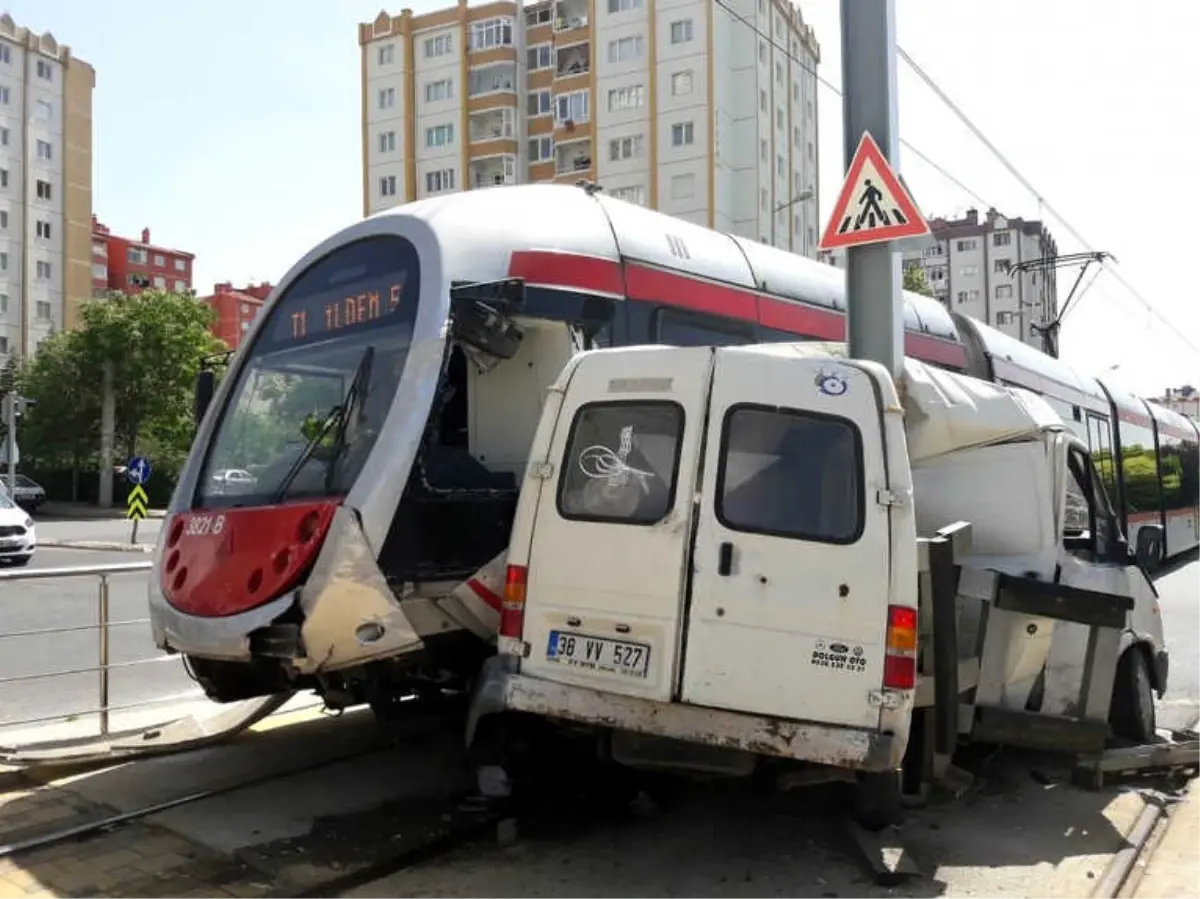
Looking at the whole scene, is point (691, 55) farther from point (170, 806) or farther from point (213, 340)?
point (170, 806)

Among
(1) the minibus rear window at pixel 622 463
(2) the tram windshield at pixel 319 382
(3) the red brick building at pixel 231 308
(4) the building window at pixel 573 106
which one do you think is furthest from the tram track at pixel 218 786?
(3) the red brick building at pixel 231 308

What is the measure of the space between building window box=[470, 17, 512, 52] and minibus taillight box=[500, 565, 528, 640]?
64.6 metres

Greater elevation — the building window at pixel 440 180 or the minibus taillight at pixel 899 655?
the building window at pixel 440 180

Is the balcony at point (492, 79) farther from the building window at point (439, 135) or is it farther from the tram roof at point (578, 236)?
the tram roof at point (578, 236)

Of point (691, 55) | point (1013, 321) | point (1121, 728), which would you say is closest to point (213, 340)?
point (691, 55)

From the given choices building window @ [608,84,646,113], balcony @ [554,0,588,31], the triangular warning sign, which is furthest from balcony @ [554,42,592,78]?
the triangular warning sign

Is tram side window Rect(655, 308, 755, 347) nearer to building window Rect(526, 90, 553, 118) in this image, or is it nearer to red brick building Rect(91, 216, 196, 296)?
building window Rect(526, 90, 553, 118)

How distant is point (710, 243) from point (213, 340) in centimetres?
4148

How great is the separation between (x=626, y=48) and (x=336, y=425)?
58.2 m

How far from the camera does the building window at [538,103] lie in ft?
212

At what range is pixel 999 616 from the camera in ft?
17.8

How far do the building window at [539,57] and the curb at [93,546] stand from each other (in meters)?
46.5

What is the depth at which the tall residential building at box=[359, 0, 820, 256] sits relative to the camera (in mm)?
57594

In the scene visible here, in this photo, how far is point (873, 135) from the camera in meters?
6.58
